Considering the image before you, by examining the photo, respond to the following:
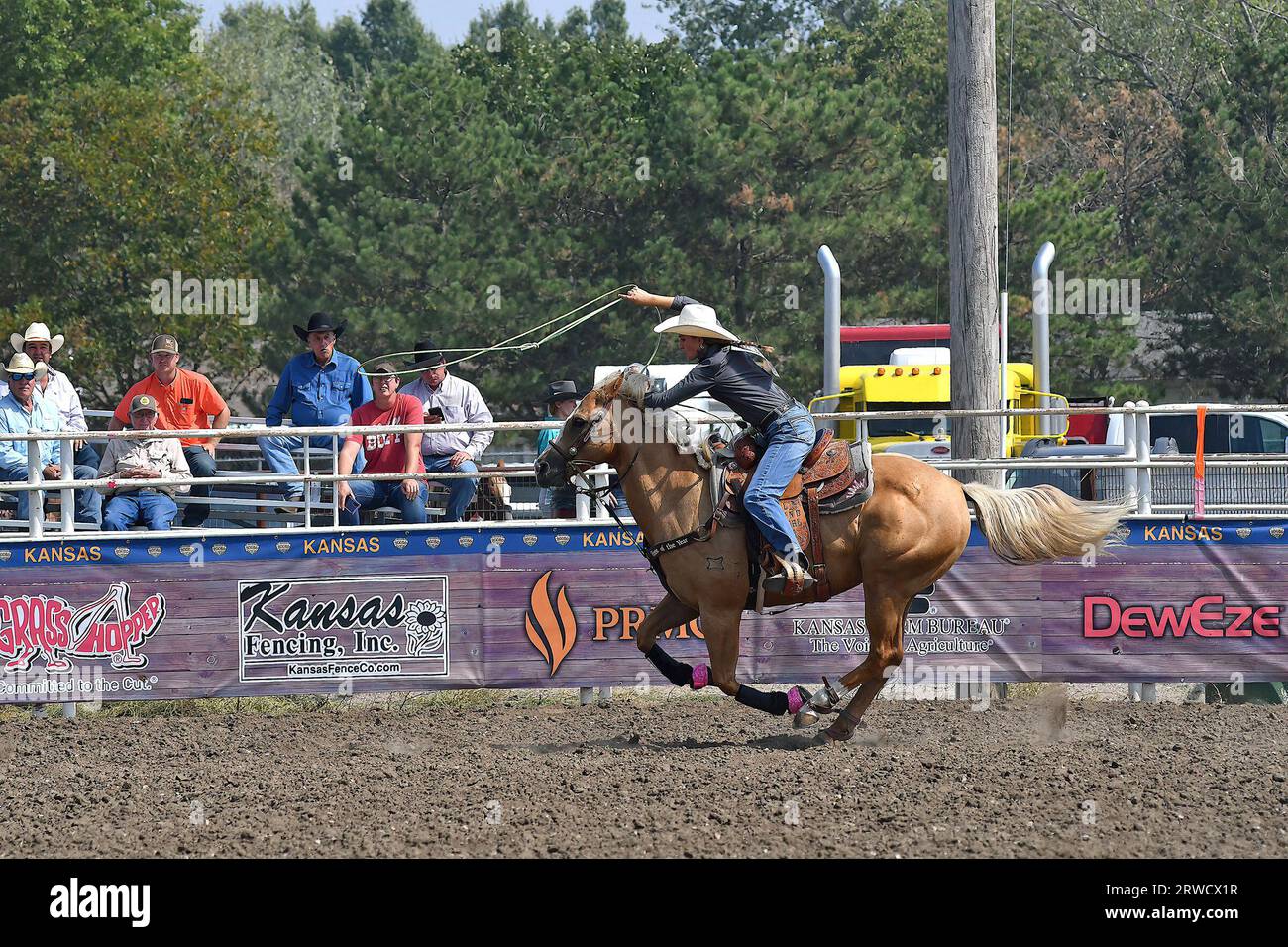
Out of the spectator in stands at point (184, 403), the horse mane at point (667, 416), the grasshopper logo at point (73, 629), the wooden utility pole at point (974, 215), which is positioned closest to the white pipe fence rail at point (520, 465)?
the wooden utility pole at point (974, 215)

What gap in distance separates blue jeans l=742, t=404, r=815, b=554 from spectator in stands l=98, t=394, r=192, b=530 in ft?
16.8

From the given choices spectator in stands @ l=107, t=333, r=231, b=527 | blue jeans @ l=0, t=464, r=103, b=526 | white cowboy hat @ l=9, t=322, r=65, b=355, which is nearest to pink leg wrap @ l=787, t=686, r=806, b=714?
spectator in stands @ l=107, t=333, r=231, b=527

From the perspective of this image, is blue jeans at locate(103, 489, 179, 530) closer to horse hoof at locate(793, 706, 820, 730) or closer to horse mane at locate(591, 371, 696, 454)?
horse mane at locate(591, 371, 696, 454)

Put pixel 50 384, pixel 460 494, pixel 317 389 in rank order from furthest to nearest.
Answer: pixel 50 384 → pixel 317 389 → pixel 460 494

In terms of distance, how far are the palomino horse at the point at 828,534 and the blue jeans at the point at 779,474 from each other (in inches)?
10.3

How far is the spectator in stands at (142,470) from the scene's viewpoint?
40.2 feet

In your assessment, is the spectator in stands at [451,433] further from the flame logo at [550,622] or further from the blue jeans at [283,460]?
the flame logo at [550,622]

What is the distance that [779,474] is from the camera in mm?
9469

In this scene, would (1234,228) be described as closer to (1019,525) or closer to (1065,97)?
(1065,97)

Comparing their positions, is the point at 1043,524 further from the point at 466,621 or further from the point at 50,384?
the point at 50,384

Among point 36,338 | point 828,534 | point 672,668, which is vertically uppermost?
point 36,338

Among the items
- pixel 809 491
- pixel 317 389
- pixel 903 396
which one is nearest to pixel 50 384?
pixel 317 389

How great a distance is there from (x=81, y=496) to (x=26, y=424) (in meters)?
0.76

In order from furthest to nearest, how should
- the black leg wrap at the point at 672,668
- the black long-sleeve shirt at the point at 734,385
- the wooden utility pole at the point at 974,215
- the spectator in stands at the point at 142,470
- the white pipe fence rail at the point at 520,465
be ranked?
the spectator in stands at the point at 142,470 < the wooden utility pole at the point at 974,215 < the white pipe fence rail at the point at 520,465 < the black leg wrap at the point at 672,668 < the black long-sleeve shirt at the point at 734,385
